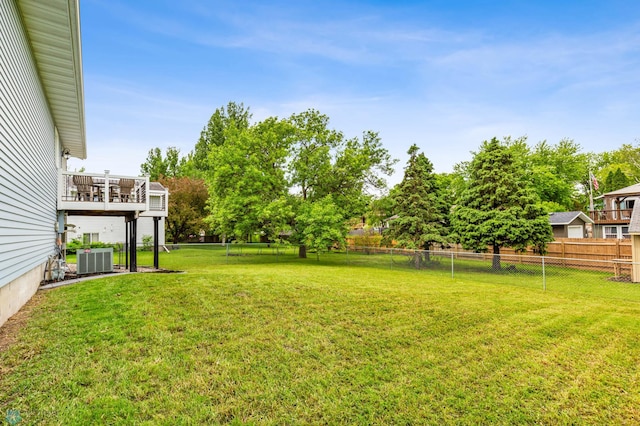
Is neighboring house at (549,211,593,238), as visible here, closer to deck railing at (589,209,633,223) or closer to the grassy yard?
deck railing at (589,209,633,223)

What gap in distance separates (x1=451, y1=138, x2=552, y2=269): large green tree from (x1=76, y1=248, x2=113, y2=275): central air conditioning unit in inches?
596

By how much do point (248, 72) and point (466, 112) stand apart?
13.8m

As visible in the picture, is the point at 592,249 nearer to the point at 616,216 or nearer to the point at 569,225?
the point at 569,225

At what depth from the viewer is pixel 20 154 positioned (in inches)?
228

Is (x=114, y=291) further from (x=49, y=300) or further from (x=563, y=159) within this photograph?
(x=563, y=159)

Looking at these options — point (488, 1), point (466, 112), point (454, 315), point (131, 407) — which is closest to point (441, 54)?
point (488, 1)

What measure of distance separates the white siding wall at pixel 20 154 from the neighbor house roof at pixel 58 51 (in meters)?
0.21

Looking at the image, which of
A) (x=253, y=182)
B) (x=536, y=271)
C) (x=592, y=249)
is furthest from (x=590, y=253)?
(x=253, y=182)

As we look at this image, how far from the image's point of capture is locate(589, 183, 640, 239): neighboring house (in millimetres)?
22905

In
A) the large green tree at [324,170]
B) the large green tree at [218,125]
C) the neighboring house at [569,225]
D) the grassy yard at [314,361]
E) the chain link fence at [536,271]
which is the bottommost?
the chain link fence at [536,271]

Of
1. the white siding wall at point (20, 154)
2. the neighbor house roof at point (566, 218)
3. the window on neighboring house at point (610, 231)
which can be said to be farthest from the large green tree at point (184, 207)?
the window on neighboring house at point (610, 231)

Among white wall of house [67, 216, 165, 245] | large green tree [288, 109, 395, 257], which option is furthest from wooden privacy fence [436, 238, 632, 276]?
white wall of house [67, 216, 165, 245]

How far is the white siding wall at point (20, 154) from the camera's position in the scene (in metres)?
4.71

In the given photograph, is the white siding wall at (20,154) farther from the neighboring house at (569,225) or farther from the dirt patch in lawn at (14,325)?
the neighboring house at (569,225)
